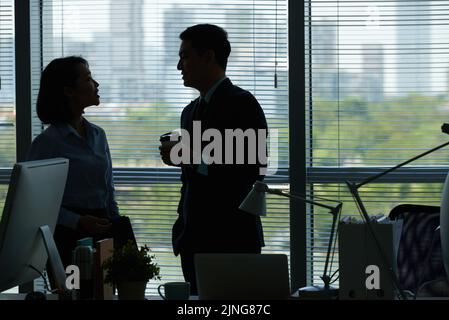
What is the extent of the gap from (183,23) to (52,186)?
2097 mm

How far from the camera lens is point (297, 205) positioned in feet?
14.3

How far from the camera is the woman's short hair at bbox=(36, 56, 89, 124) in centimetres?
353

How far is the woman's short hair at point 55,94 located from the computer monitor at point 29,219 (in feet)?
3.04

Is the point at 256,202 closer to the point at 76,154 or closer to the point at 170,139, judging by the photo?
the point at 170,139

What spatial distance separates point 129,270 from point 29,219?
380 millimetres

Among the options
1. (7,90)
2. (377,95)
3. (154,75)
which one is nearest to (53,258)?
(154,75)

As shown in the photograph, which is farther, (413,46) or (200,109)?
(413,46)

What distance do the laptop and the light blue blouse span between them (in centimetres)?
118

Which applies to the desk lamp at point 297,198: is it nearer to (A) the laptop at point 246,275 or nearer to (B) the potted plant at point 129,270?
(A) the laptop at point 246,275

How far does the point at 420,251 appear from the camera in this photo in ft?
10.7

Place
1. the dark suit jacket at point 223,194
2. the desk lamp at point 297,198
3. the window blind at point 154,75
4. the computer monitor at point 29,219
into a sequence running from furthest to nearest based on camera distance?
the window blind at point 154,75 < the dark suit jacket at point 223,194 < the desk lamp at point 297,198 < the computer monitor at point 29,219

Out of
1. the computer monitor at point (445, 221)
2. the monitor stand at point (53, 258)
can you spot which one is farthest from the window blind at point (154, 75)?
the computer monitor at point (445, 221)

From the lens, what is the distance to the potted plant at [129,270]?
8.33 feet
